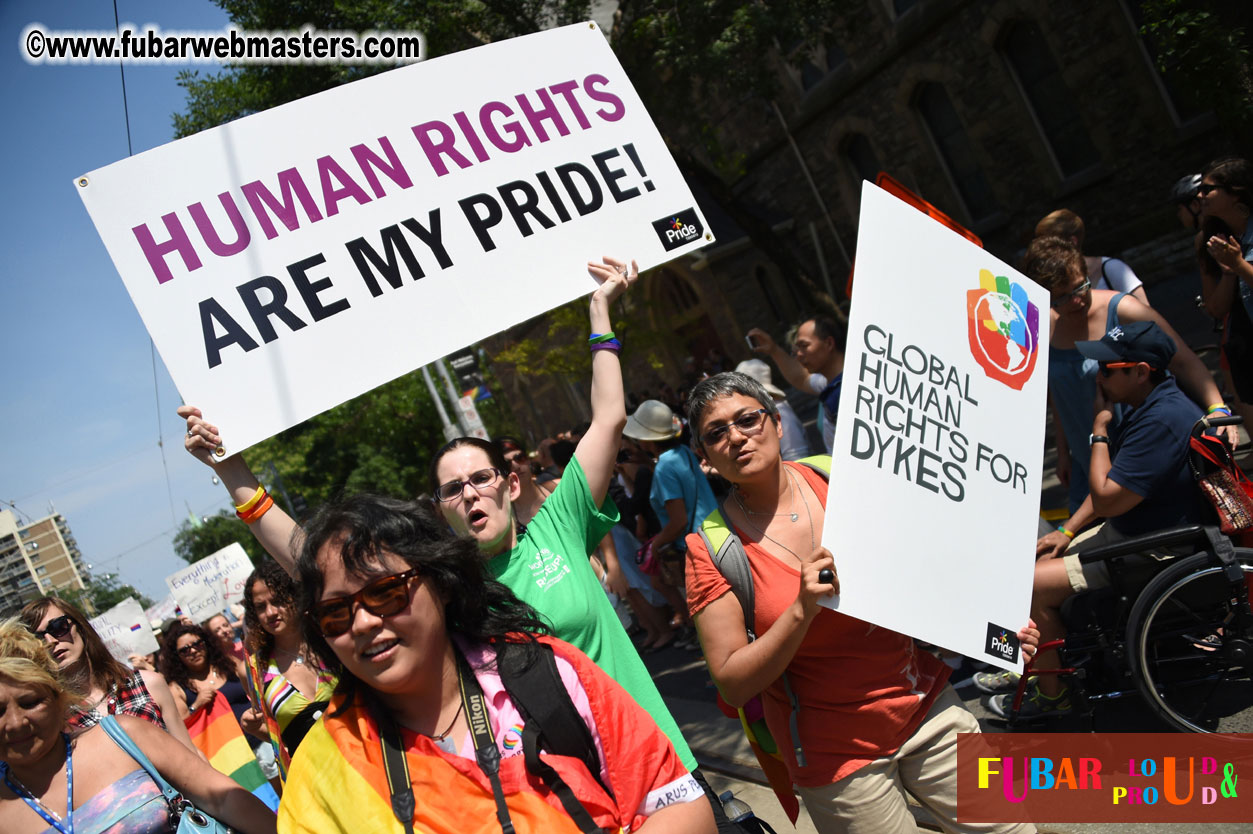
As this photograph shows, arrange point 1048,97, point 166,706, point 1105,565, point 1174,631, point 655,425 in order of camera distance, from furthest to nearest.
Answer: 1. point 1048,97
2. point 655,425
3. point 166,706
4. point 1105,565
5. point 1174,631

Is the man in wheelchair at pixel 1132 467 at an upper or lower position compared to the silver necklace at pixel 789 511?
lower

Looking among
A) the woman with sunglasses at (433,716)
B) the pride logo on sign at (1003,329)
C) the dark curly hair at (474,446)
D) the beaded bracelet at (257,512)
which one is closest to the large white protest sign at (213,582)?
the dark curly hair at (474,446)

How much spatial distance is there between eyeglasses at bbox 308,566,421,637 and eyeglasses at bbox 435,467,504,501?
0.91 meters

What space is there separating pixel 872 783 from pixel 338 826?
1.43 meters

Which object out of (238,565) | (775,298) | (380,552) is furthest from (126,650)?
(775,298)

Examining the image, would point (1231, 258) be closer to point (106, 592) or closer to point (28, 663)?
point (28, 663)

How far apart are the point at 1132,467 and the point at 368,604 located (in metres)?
3.01

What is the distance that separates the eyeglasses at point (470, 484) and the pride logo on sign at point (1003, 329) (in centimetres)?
148

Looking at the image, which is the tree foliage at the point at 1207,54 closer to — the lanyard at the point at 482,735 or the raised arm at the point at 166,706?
the lanyard at the point at 482,735

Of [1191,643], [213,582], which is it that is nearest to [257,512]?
[1191,643]

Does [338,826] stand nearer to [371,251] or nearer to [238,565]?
[371,251]

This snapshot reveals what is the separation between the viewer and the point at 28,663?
8.83 feet

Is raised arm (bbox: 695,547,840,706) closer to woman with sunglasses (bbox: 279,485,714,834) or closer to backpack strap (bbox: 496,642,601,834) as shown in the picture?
woman with sunglasses (bbox: 279,485,714,834)

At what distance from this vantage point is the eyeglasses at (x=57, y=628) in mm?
3889
